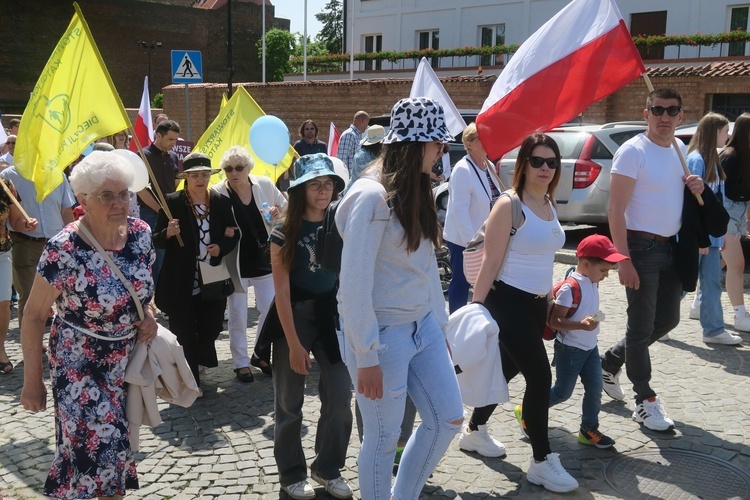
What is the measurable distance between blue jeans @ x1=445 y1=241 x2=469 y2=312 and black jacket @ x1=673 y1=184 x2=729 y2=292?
5.47 feet

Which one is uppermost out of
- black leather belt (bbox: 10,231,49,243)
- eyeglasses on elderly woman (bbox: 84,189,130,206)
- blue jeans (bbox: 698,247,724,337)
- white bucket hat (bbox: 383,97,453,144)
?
white bucket hat (bbox: 383,97,453,144)

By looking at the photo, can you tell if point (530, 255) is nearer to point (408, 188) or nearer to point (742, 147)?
point (408, 188)

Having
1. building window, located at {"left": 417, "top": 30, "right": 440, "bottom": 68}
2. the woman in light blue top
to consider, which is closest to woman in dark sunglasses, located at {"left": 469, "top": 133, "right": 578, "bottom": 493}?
the woman in light blue top

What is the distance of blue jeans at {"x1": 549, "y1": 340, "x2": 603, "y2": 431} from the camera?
473 cm

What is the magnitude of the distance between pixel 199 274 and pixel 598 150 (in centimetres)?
764

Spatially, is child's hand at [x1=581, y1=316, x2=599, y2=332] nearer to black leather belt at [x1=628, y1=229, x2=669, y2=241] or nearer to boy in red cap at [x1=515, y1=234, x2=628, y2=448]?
boy in red cap at [x1=515, y1=234, x2=628, y2=448]

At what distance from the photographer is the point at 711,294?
23.9ft

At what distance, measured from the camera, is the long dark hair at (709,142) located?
6961 millimetres

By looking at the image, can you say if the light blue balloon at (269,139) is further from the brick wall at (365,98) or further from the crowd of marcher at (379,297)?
the brick wall at (365,98)

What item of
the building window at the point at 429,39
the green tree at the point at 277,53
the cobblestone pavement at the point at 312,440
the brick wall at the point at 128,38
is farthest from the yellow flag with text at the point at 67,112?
the green tree at the point at 277,53

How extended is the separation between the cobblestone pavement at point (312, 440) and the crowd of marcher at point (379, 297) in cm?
15

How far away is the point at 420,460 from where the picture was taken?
3.52 m

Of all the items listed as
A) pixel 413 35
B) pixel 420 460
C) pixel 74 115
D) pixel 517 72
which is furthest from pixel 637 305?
pixel 413 35

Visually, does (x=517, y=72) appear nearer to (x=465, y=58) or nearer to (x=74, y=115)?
(x=74, y=115)
